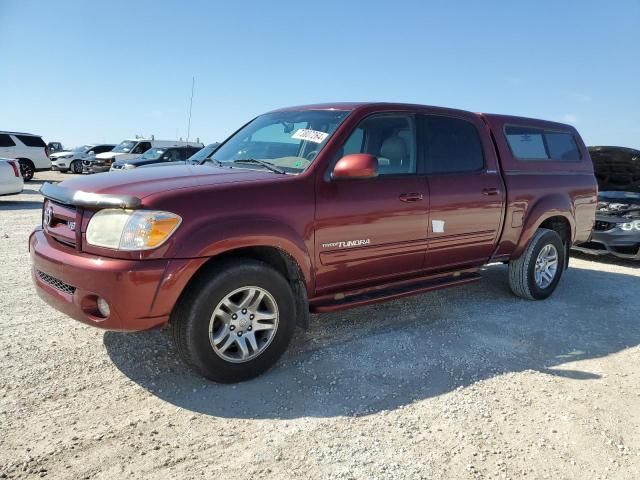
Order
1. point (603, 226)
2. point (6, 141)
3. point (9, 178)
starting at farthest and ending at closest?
point (6, 141) < point (9, 178) < point (603, 226)

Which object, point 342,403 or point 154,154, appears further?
point 154,154

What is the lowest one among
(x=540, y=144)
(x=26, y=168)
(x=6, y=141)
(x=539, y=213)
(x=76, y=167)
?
(x=76, y=167)

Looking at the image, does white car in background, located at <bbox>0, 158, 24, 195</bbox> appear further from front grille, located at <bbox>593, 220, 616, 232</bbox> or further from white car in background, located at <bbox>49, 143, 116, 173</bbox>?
white car in background, located at <bbox>49, 143, 116, 173</bbox>

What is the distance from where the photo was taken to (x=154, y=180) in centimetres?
312

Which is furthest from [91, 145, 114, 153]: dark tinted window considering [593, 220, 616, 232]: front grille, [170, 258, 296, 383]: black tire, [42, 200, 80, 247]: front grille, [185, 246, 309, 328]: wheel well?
[170, 258, 296, 383]: black tire

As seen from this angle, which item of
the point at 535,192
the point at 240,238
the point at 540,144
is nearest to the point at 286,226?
the point at 240,238

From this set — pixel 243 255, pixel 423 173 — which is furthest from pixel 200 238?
pixel 423 173

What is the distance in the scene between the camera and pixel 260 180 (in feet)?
10.5

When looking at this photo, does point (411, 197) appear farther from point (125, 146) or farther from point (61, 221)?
point (125, 146)

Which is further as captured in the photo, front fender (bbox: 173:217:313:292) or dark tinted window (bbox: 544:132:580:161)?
dark tinted window (bbox: 544:132:580:161)

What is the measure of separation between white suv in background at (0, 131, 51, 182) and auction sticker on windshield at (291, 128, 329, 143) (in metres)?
17.5

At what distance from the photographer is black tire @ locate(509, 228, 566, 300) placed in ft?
16.5

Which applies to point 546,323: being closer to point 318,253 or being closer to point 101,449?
point 318,253

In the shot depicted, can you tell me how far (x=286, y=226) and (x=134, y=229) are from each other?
0.92 meters
